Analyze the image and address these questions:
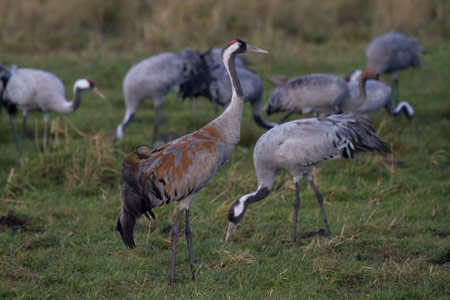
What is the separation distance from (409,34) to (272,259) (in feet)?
29.5

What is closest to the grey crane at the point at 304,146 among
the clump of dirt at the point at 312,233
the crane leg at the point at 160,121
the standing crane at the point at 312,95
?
the clump of dirt at the point at 312,233

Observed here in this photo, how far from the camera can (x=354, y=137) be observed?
5.16m

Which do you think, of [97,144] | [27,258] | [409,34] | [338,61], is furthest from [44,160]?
[409,34]

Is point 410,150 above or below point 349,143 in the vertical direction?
below

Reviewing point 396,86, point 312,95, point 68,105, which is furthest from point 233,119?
point 396,86

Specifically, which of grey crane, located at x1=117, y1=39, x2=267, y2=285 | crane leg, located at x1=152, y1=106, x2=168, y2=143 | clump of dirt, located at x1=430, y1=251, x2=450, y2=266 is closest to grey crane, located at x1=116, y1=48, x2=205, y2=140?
crane leg, located at x1=152, y1=106, x2=168, y2=143

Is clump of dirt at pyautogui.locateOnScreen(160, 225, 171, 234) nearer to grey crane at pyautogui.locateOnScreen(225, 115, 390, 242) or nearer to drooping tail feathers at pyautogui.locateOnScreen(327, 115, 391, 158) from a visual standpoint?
grey crane at pyautogui.locateOnScreen(225, 115, 390, 242)

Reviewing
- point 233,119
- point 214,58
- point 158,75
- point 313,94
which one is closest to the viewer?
point 233,119

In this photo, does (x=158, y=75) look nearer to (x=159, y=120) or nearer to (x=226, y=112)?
(x=159, y=120)

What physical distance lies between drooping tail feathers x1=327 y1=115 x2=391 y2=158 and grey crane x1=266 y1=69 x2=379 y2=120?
6.06 ft

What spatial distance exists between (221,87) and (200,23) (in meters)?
4.47

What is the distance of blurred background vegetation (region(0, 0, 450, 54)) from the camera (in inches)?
448

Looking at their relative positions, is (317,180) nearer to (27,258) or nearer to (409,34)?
(27,258)

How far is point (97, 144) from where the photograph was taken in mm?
6246
